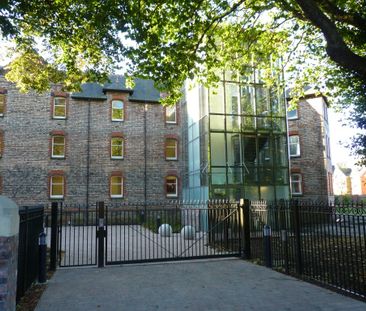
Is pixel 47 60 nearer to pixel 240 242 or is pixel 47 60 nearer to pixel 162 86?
pixel 162 86

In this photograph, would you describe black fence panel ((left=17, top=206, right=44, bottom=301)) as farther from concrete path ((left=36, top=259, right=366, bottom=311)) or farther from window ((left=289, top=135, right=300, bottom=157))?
window ((left=289, top=135, right=300, bottom=157))

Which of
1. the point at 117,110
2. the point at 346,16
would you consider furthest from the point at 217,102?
the point at 346,16

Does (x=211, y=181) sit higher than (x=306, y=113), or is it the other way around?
(x=306, y=113)

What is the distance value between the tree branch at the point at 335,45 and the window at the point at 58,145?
22.6m

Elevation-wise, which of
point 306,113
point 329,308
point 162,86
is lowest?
point 329,308

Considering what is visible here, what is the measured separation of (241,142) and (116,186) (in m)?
11.0

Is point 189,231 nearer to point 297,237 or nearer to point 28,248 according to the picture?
point 297,237

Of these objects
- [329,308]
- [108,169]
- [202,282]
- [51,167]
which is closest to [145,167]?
[108,169]

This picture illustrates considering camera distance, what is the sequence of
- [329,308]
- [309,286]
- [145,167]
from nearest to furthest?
[329,308], [309,286], [145,167]

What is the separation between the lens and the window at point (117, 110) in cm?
2830

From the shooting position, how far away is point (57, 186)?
1031 inches

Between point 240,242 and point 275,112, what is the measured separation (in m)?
13.0

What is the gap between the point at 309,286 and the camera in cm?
768

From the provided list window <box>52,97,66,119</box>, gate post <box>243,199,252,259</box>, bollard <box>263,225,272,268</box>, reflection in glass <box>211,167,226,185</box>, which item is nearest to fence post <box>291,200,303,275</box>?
bollard <box>263,225,272,268</box>
